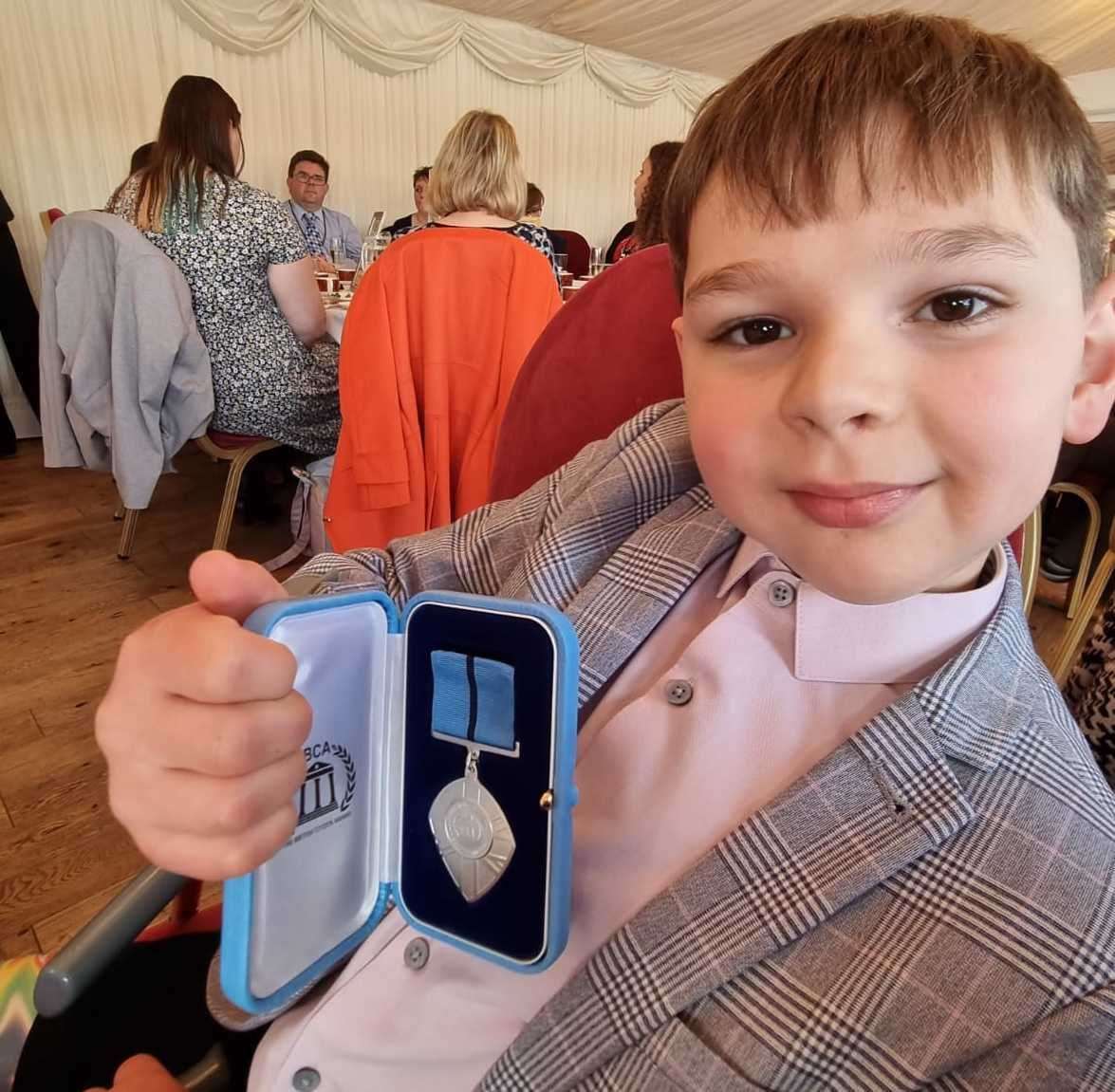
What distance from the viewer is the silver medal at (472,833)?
1.43 ft

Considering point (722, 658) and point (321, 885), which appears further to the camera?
point (722, 658)

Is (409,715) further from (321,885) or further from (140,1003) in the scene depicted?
(140,1003)

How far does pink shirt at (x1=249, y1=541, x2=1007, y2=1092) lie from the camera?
1.65ft

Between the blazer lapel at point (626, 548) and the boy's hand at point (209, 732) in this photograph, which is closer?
the boy's hand at point (209, 732)

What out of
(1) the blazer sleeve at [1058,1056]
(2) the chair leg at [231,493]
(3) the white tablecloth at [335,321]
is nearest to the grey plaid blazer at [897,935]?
(1) the blazer sleeve at [1058,1056]

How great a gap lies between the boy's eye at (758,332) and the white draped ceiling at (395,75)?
2685 millimetres

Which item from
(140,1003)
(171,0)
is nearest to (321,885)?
(140,1003)

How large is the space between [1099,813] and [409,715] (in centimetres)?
40

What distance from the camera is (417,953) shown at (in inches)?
21.0

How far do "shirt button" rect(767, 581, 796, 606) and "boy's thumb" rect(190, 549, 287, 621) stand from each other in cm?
35

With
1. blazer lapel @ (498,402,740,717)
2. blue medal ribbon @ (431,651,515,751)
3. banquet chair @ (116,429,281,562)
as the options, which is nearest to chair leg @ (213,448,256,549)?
banquet chair @ (116,429,281,562)

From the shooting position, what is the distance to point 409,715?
1.52ft

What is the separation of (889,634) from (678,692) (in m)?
0.15

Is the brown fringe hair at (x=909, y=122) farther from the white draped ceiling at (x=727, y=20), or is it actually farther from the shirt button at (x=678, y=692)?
the white draped ceiling at (x=727, y=20)
